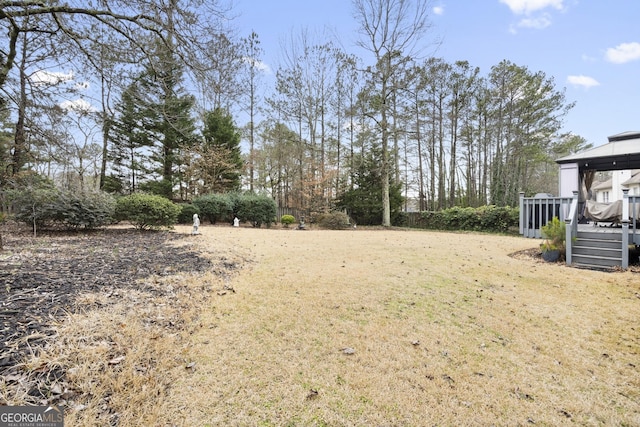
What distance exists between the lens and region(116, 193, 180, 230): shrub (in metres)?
8.44

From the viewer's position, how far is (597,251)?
19.7 feet

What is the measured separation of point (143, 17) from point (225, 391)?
5222 millimetres

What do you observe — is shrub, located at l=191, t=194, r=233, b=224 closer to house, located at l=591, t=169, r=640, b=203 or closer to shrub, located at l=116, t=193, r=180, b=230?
shrub, located at l=116, t=193, r=180, b=230

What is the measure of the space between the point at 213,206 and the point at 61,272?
9085 mm

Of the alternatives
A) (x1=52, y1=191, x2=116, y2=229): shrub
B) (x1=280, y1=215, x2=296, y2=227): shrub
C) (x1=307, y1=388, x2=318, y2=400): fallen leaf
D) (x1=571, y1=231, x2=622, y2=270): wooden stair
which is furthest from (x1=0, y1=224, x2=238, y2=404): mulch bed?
(x1=280, y1=215, x2=296, y2=227): shrub

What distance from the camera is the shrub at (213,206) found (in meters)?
12.8

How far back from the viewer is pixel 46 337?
212 centimetres

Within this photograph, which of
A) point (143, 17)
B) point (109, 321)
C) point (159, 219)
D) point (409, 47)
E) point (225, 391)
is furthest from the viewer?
point (409, 47)

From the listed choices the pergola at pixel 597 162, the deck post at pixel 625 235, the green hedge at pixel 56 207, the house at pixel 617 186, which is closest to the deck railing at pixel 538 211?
the pergola at pixel 597 162

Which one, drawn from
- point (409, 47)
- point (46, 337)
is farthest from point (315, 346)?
point (409, 47)

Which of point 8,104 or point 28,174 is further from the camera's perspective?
point 28,174

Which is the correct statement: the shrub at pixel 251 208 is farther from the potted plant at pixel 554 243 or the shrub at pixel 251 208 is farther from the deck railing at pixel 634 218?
the deck railing at pixel 634 218

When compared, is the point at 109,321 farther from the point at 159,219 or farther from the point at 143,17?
the point at 159,219

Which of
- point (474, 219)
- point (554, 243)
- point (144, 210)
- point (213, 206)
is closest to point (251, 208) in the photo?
point (213, 206)
